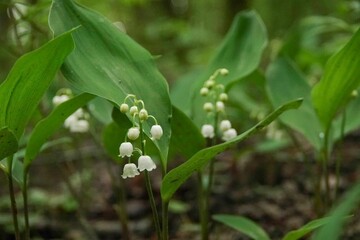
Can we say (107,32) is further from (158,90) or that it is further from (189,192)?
(189,192)

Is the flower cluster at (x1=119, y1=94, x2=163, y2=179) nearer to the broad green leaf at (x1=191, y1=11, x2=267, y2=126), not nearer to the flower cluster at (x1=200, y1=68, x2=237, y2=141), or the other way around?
the flower cluster at (x1=200, y1=68, x2=237, y2=141)

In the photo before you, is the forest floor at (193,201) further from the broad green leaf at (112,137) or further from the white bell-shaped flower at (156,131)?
the white bell-shaped flower at (156,131)

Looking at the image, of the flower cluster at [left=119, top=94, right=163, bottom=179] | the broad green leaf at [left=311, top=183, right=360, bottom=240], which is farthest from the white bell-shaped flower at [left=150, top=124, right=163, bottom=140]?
the broad green leaf at [left=311, top=183, right=360, bottom=240]

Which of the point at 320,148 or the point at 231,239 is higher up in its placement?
the point at 320,148

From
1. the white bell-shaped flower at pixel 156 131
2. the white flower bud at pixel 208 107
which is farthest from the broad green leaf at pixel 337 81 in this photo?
the white bell-shaped flower at pixel 156 131

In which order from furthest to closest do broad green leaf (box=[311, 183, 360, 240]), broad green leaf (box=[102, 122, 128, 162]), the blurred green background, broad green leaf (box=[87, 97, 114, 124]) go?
the blurred green background, broad green leaf (box=[87, 97, 114, 124]), broad green leaf (box=[102, 122, 128, 162]), broad green leaf (box=[311, 183, 360, 240])

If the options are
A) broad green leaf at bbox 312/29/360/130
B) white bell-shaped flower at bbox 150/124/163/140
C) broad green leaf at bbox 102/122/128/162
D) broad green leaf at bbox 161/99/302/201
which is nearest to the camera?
broad green leaf at bbox 161/99/302/201

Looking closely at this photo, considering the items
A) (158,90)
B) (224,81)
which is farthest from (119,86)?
(224,81)

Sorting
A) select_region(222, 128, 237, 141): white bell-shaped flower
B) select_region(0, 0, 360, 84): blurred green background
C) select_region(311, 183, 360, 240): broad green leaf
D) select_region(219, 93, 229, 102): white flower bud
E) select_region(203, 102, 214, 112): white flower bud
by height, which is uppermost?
select_region(311, 183, 360, 240): broad green leaf
